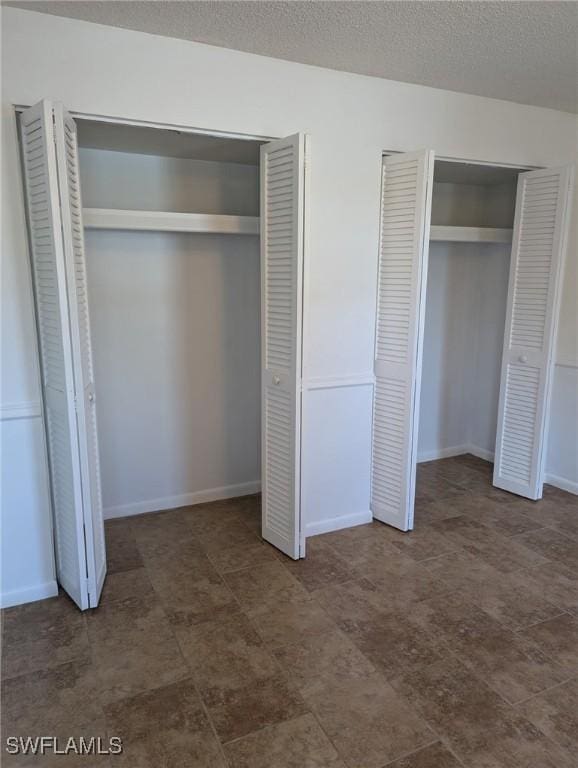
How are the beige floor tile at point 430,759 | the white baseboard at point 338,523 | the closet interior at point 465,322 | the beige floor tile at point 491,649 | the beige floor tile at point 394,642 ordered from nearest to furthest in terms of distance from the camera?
the beige floor tile at point 430,759
the beige floor tile at point 491,649
the beige floor tile at point 394,642
the white baseboard at point 338,523
the closet interior at point 465,322

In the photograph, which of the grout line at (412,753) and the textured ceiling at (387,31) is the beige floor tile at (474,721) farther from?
the textured ceiling at (387,31)

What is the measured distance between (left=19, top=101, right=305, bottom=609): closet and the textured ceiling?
0.43 m

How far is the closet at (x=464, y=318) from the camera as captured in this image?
3.07m

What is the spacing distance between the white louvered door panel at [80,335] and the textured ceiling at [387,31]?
22.9 inches

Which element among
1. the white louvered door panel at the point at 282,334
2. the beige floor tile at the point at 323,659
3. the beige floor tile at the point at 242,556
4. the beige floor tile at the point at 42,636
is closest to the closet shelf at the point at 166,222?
the white louvered door panel at the point at 282,334

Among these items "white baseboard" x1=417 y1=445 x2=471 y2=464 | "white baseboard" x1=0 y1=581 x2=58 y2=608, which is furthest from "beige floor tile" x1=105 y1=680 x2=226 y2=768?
"white baseboard" x1=417 y1=445 x2=471 y2=464

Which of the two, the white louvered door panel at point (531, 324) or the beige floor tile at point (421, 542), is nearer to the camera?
the beige floor tile at point (421, 542)

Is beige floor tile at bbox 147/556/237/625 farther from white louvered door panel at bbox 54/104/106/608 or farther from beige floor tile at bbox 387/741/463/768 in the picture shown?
beige floor tile at bbox 387/741/463/768

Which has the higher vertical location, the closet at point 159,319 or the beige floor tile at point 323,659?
the closet at point 159,319

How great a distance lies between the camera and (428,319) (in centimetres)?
438

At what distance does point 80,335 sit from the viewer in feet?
7.67

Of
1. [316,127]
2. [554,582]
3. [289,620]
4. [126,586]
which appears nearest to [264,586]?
[289,620]

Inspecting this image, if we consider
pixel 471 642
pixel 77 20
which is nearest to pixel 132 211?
pixel 77 20

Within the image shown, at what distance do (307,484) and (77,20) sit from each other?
2.52 metres
